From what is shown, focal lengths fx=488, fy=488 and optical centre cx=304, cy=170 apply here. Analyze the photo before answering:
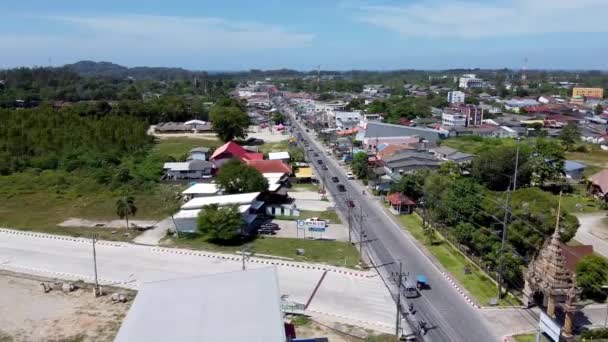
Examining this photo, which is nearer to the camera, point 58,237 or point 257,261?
point 257,261

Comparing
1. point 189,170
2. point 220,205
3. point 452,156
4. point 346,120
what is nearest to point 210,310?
point 220,205

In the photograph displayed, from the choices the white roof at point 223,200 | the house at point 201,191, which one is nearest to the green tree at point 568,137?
the white roof at point 223,200

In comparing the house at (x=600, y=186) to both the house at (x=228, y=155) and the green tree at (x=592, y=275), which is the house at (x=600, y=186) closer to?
the green tree at (x=592, y=275)

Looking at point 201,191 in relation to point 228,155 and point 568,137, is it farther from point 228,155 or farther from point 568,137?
point 568,137

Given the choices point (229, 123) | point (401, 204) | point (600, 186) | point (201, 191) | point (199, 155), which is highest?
point (229, 123)

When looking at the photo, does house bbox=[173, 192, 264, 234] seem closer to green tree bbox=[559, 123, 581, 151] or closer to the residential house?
the residential house

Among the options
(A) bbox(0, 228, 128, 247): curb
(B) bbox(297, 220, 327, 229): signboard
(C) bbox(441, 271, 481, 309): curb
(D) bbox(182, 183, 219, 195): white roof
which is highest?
(D) bbox(182, 183, 219, 195): white roof

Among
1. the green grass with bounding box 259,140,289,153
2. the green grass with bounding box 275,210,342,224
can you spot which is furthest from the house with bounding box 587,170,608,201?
the green grass with bounding box 259,140,289,153
